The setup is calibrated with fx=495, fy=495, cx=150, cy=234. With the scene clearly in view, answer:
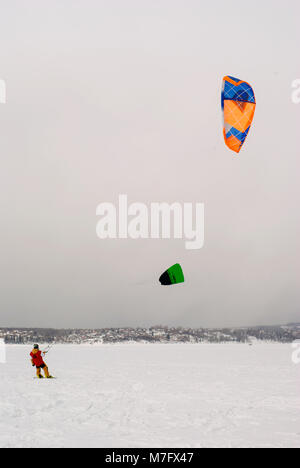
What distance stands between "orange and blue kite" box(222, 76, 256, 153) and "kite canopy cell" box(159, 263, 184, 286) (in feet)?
12.1

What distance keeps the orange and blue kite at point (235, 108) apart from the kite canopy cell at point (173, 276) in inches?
145

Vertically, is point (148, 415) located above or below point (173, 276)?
below

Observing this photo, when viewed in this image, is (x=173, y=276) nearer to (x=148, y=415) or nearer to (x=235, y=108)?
(x=235, y=108)

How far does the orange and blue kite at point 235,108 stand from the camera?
44.4 ft

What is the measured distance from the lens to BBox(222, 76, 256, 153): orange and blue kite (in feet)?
44.4

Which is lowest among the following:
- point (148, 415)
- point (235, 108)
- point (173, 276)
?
point (148, 415)

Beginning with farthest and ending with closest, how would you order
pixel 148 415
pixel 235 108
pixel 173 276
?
pixel 173 276 < pixel 235 108 < pixel 148 415

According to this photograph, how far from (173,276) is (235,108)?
4.95m

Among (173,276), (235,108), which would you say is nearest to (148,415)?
(173,276)

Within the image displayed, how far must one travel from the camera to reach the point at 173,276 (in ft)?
45.7

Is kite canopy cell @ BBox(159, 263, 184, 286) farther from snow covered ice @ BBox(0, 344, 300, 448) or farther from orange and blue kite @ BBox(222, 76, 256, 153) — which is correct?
orange and blue kite @ BBox(222, 76, 256, 153)

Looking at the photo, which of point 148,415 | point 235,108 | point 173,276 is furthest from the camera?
point 173,276

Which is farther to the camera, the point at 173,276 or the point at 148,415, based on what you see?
the point at 173,276
